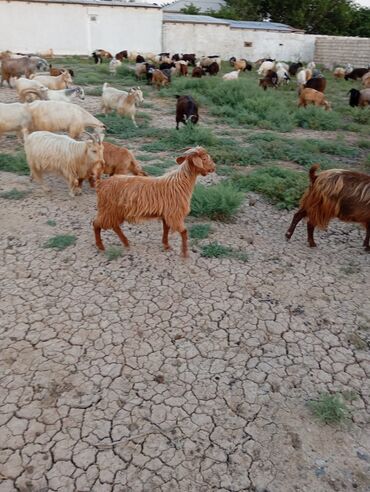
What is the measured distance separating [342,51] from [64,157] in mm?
28150

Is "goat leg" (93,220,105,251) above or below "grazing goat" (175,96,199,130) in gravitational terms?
below

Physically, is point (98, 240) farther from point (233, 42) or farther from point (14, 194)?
point (233, 42)

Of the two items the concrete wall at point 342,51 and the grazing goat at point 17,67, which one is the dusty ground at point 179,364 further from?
the concrete wall at point 342,51

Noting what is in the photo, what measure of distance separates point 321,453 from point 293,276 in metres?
2.09

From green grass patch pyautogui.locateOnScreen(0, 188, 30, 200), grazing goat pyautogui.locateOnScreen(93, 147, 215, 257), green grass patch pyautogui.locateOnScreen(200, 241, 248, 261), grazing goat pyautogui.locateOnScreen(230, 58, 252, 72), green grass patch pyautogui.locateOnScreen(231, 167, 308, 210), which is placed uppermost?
grazing goat pyautogui.locateOnScreen(230, 58, 252, 72)

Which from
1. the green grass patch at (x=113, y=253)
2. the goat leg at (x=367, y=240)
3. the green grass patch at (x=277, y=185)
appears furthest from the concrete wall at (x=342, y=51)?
the green grass patch at (x=113, y=253)

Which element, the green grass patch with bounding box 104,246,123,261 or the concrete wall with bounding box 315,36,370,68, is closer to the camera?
the green grass patch with bounding box 104,246,123,261

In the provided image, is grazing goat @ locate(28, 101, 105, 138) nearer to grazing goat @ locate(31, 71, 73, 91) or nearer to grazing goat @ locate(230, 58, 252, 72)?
grazing goat @ locate(31, 71, 73, 91)

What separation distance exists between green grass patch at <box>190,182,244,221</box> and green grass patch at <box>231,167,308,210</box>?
703mm

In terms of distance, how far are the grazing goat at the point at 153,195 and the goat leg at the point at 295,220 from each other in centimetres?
134

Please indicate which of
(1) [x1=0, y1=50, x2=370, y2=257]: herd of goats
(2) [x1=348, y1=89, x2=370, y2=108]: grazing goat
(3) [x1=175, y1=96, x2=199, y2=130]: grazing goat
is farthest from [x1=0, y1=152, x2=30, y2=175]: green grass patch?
(2) [x1=348, y1=89, x2=370, y2=108]: grazing goat

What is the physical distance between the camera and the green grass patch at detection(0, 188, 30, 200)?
572 cm

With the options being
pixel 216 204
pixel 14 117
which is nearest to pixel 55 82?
pixel 14 117

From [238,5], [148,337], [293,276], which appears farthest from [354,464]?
[238,5]
